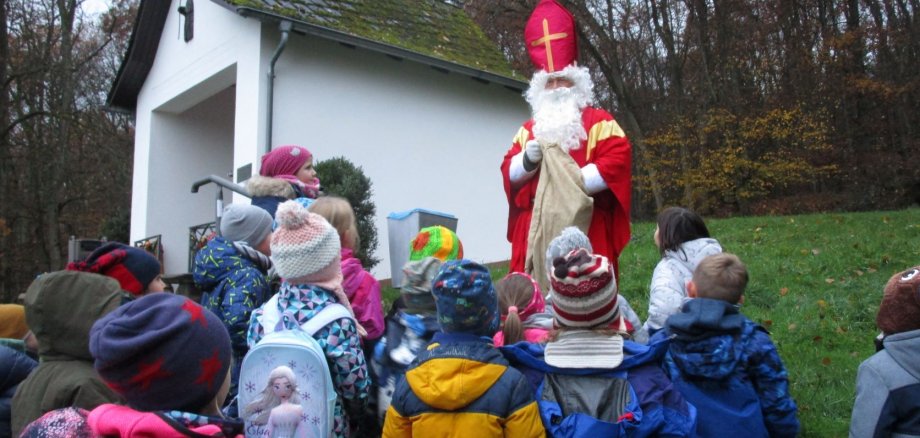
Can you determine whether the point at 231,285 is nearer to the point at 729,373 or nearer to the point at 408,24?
the point at 729,373

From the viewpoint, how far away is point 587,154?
486cm

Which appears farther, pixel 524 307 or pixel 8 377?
pixel 524 307

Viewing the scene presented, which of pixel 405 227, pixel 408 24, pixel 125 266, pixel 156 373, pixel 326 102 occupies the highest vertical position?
pixel 408 24

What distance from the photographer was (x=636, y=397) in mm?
2586

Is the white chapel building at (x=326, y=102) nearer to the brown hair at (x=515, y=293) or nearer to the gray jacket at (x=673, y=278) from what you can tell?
the brown hair at (x=515, y=293)

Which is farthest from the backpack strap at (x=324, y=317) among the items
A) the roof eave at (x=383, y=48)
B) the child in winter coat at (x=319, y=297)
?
the roof eave at (x=383, y=48)

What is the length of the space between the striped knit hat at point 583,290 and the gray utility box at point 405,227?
3.28 m

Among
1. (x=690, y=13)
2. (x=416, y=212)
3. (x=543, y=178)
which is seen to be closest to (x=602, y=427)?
(x=543, y=178)

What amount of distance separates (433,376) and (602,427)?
0.60 meters

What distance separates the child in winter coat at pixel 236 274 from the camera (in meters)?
3.38

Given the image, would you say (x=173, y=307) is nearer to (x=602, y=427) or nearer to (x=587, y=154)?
(x=602, y=427)

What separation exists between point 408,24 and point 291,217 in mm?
10428

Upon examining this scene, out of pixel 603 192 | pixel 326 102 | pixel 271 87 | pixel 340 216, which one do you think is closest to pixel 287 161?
pixel 340 216

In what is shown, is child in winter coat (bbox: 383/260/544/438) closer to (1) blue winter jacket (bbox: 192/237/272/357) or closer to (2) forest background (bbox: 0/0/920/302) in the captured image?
(1) blue winter jacket (bbox: 192/237/272/357)
